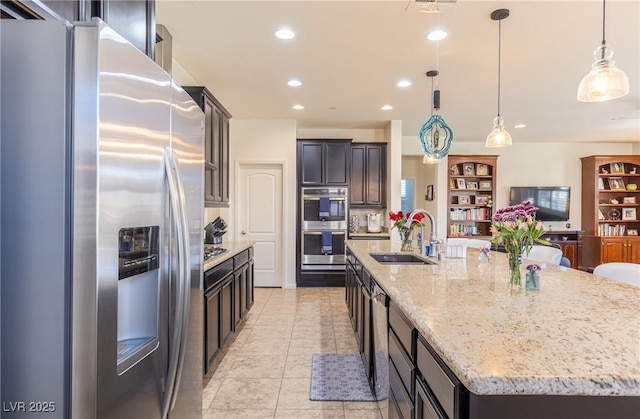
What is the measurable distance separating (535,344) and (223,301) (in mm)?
2462

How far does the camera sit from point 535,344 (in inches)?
39.7

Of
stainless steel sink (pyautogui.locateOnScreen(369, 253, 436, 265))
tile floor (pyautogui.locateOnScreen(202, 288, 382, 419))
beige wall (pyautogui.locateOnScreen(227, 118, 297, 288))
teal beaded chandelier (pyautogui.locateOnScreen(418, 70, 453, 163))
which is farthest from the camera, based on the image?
beige wall (pyautogui.locateOnScreen(227, 118, 297, 288))

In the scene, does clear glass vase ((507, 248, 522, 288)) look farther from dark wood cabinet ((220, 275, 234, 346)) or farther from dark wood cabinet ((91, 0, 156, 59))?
dark wood cabinet ((220, 275, 234, 346))

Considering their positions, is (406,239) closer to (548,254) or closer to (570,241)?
(548,254)

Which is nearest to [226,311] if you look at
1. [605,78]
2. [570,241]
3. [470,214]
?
[605,78]

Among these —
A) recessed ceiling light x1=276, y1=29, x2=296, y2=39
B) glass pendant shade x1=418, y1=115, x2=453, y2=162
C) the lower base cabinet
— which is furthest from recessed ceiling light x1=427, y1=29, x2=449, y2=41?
the lower base cabinet

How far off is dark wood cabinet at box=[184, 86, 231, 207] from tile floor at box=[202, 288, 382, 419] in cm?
144

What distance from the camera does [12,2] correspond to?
0.92 metres

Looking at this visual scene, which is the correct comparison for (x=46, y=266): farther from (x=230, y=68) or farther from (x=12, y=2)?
(x=230, y=68)

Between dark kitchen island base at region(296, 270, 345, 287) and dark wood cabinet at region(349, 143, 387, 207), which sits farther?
dark wood cabinet at region(349, 143, 387, 207)

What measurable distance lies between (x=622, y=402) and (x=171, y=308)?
1.29m

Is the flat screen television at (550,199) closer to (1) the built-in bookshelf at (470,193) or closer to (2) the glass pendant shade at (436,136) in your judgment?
(1) the built-in bookshelf at (470,193)

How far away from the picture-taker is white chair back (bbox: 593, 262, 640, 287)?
2.10 m

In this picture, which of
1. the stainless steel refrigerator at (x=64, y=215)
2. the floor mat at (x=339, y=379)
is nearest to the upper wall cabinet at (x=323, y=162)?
the floor mat at (x=339, y=379)
